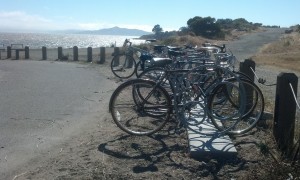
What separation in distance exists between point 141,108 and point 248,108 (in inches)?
77.9

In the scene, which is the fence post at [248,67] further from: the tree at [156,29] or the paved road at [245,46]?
the tree at [156,29]

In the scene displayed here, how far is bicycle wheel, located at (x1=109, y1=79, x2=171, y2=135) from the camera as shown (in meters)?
7.10

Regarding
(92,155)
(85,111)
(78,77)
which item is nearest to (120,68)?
(78,77)

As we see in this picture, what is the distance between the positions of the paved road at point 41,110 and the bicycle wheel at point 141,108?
0.80 metres

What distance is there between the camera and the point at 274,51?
129ft

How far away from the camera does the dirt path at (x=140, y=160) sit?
5426 millimetres

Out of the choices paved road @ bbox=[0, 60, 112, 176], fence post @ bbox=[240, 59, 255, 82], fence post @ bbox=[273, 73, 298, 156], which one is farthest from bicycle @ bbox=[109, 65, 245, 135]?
fence post @ bbox=[240, 59, 255, 82]

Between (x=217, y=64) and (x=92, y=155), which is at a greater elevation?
(x=217, y=64)

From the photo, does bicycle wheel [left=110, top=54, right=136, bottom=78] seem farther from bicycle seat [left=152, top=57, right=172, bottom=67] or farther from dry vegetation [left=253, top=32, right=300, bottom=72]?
dry vegetation [left=253, top=32, right=300, bottom=72]

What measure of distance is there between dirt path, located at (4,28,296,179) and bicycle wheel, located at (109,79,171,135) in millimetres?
247

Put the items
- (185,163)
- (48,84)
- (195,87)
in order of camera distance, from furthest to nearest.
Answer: (48,84), (195,87), (185,163)

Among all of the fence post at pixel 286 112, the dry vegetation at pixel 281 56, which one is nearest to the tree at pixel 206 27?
the dry vegetation at pixel 281 56

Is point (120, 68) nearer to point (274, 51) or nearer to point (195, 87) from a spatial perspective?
point (195, 87)

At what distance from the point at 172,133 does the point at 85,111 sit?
287 cm
